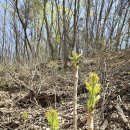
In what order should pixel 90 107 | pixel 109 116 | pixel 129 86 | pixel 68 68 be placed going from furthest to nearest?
pixel 68 68 → pixel 129 86 → pixel 109 116 → pixel 90 107

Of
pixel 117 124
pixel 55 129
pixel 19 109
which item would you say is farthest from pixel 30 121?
pixel 55 129

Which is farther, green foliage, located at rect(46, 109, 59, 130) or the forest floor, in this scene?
the forest floor

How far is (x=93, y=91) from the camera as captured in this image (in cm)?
92

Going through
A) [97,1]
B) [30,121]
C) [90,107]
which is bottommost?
[30,121]

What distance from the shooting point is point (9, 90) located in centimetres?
699

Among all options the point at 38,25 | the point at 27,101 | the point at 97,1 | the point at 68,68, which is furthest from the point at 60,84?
the point at 38,25

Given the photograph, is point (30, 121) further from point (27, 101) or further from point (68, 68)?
point (68, 68)

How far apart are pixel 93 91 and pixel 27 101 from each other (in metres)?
4.13

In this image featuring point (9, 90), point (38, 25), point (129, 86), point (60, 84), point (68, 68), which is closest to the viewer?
point (129, 86)

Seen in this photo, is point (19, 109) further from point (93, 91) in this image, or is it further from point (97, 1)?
point (97, 1)

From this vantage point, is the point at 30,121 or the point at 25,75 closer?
the point at 30,121

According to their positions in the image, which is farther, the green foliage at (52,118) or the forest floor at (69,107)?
the forest floor at (69,107)

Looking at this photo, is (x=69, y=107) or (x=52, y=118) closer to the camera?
(x=52, y=118)

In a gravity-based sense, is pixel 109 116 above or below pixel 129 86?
below
